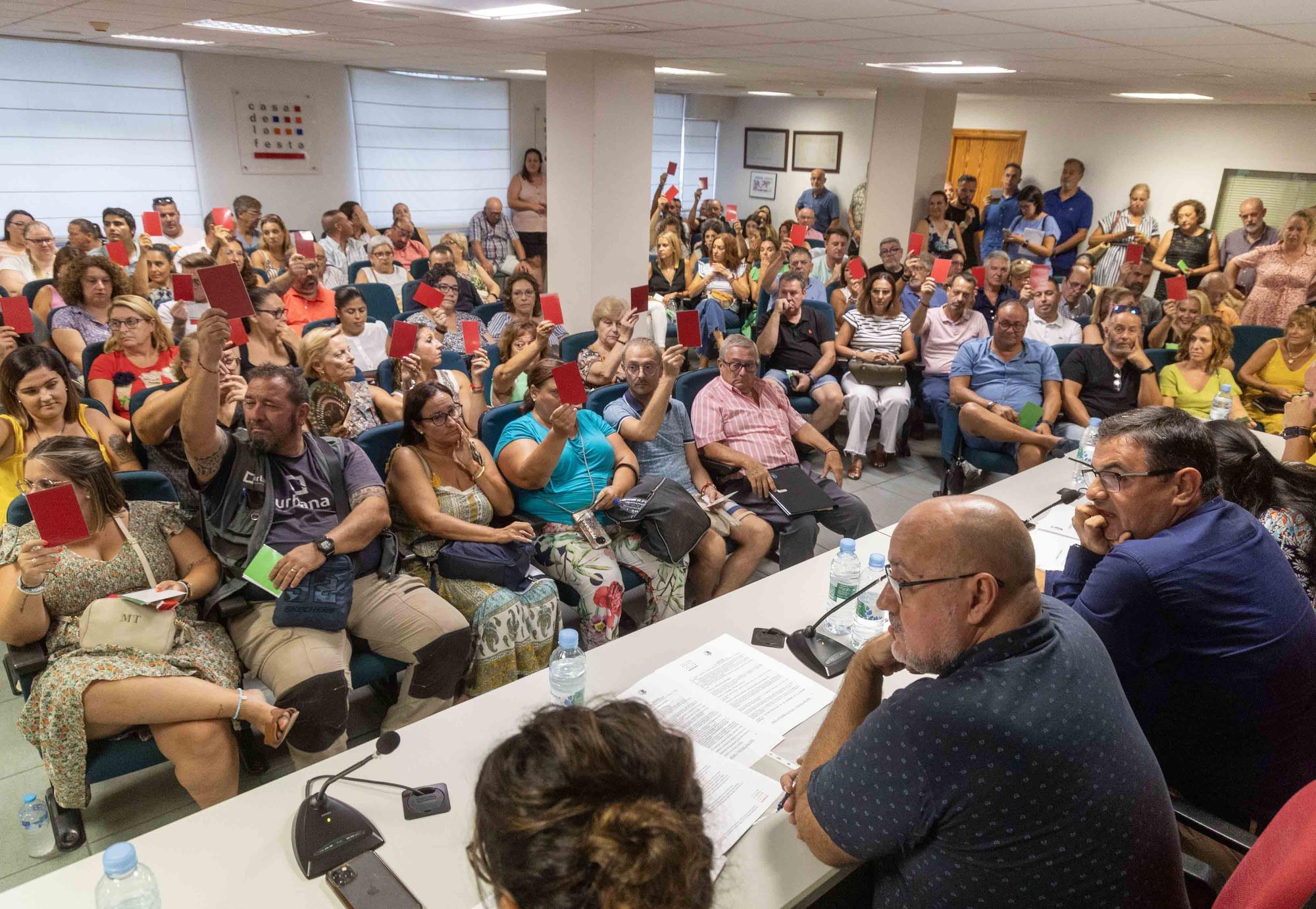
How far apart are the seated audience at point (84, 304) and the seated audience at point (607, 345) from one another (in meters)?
2.52

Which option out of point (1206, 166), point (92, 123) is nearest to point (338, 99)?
point (92, 123)


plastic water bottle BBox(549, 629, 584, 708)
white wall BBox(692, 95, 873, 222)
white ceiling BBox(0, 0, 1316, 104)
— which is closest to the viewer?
plastic water bottle BBox(549, 629, 584, 708)

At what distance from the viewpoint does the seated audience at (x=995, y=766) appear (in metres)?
1.29

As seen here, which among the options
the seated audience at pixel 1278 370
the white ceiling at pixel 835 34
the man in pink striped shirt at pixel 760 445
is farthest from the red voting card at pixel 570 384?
the seated audience at pixel 1278 370

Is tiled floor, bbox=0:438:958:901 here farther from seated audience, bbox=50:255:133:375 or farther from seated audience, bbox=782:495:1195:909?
seated audience, bbox=50:255:133:375

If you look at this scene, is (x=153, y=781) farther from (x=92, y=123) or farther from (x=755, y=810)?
(x=92, y=123)

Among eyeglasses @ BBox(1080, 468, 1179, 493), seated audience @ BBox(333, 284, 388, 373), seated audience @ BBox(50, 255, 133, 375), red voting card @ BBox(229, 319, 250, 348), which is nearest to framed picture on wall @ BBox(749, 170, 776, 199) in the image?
seated audience @ BBox(333, 284, 388, 373)

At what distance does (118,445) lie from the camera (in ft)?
10.1

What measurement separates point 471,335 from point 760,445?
5.07ft

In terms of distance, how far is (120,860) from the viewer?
4.53ft

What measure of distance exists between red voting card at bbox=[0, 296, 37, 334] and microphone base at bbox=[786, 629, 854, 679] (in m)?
3.86

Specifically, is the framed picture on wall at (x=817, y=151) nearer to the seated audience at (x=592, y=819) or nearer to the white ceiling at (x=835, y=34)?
the white ceiling at (x=835, y=34)

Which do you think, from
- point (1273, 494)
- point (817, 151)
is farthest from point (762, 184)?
point (1273, 494)

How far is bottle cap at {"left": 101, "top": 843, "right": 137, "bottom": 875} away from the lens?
138cm
